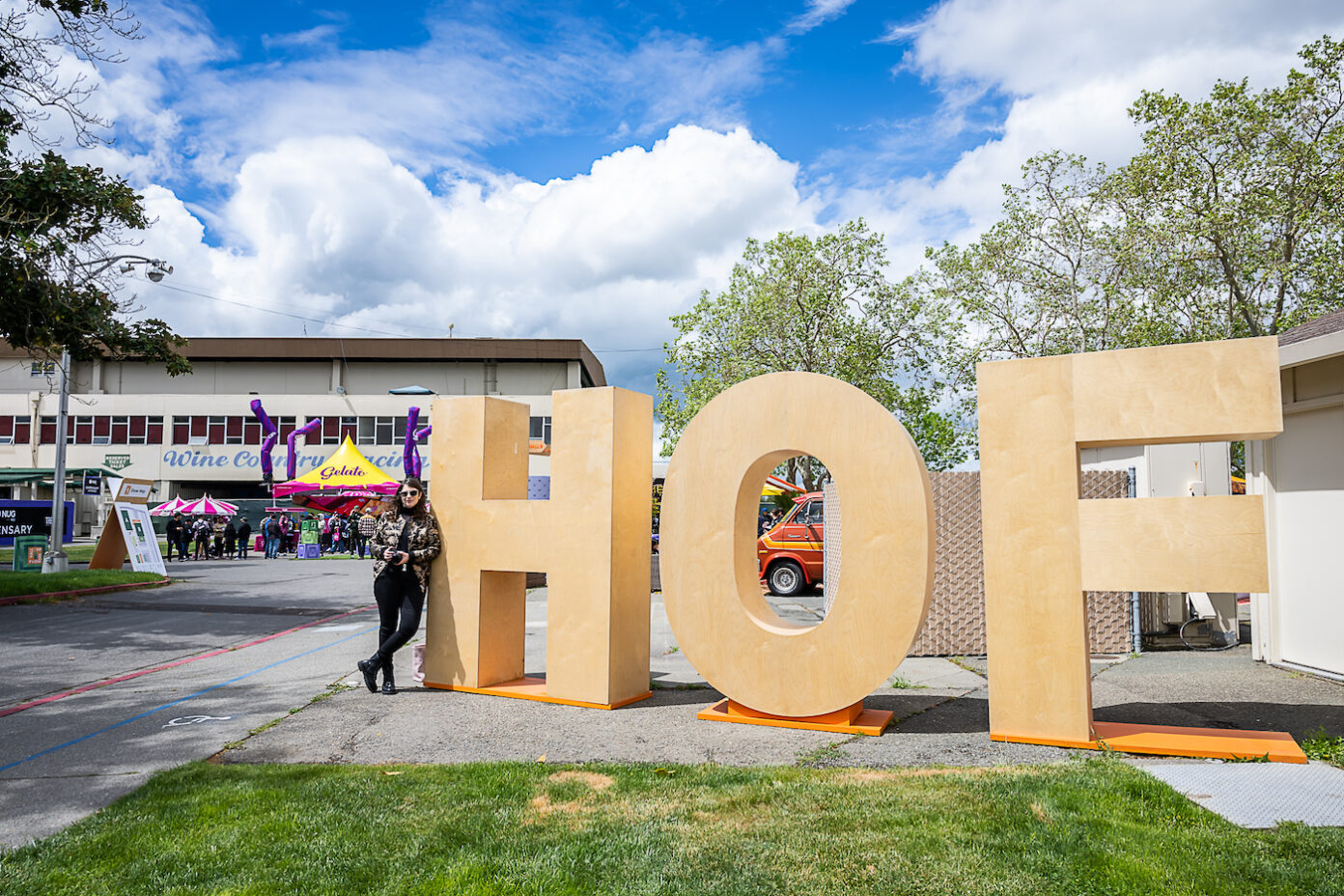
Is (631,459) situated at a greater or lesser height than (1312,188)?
lesser

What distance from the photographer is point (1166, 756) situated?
17.3 feet

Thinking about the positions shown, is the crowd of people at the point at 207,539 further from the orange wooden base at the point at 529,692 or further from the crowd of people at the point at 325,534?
the orange wooden base at the point at 529,692

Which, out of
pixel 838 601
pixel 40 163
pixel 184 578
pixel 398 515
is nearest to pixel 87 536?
pixel 184 578

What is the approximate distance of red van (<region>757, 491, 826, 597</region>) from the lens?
663 inches

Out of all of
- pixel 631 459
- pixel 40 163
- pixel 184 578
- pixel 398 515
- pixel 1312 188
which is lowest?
pixel 184 578

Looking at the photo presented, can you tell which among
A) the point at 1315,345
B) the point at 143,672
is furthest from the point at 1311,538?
the point at 143,672

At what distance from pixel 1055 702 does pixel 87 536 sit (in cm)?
5322

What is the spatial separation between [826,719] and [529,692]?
2.50 m

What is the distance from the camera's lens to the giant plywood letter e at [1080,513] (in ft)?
16.9

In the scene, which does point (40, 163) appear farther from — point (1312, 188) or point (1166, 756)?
point (1312, 188)

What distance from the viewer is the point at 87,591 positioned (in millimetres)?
15883

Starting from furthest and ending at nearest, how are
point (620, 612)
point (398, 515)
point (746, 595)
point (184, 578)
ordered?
point (184, 578) < point (398, 515) < point (620, 612) < point (746, 595)

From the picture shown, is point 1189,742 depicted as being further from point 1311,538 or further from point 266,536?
point 266,536

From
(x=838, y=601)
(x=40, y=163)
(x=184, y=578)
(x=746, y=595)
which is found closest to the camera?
(x=838, y=601)
